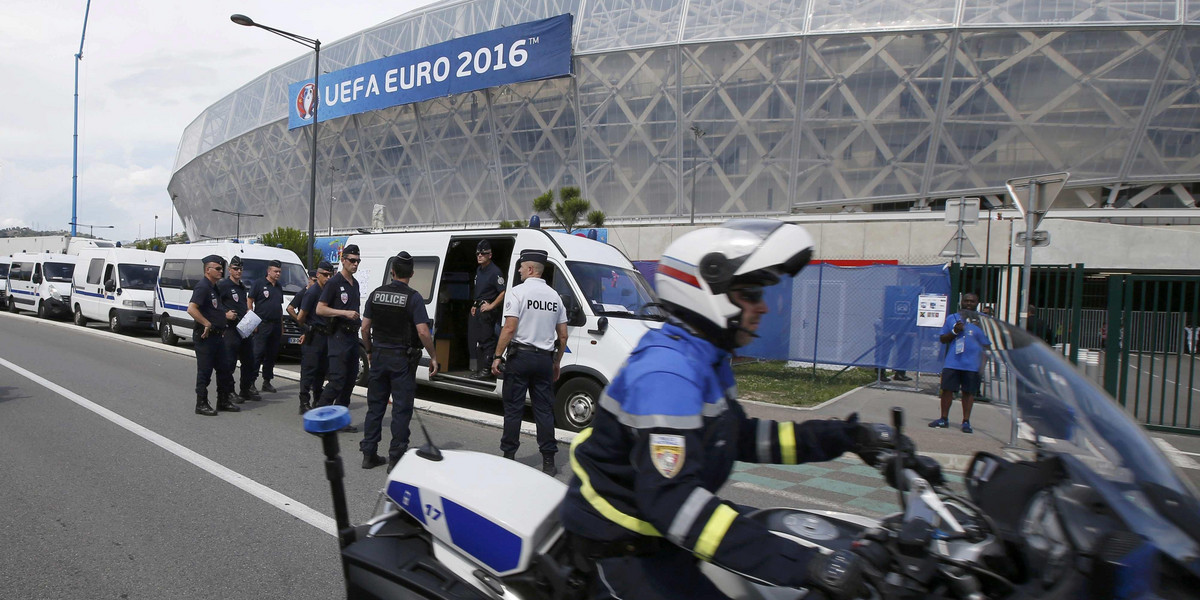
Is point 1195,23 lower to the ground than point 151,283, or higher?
higher

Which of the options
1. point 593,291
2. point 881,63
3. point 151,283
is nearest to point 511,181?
point 881,63

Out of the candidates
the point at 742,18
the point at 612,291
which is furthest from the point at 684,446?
the point at 742,18

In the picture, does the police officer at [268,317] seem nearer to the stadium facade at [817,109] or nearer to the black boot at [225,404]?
the black boot at [225,404]

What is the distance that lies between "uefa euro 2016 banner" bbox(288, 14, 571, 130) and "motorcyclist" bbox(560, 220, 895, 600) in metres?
36.0

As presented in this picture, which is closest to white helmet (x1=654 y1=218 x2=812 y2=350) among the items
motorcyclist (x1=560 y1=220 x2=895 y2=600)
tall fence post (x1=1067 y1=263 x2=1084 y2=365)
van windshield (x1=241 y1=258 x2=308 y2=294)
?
motorcyclist (x1=560 y1=220 x2=895 y2=600)

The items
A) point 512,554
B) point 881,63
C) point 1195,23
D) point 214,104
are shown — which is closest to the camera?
point 512,554

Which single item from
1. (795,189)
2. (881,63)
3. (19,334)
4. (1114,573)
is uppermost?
(881,63)

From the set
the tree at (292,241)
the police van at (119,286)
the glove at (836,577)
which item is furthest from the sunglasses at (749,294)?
the tree at (292,241)

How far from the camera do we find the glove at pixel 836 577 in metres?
1.50

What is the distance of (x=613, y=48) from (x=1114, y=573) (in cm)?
3822

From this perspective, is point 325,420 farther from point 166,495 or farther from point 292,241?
point 292,241

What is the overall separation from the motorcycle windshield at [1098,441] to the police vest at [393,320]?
4.62 metres

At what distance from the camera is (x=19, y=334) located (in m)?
17.0

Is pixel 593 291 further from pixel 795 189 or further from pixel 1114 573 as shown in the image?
pixel 795 189
